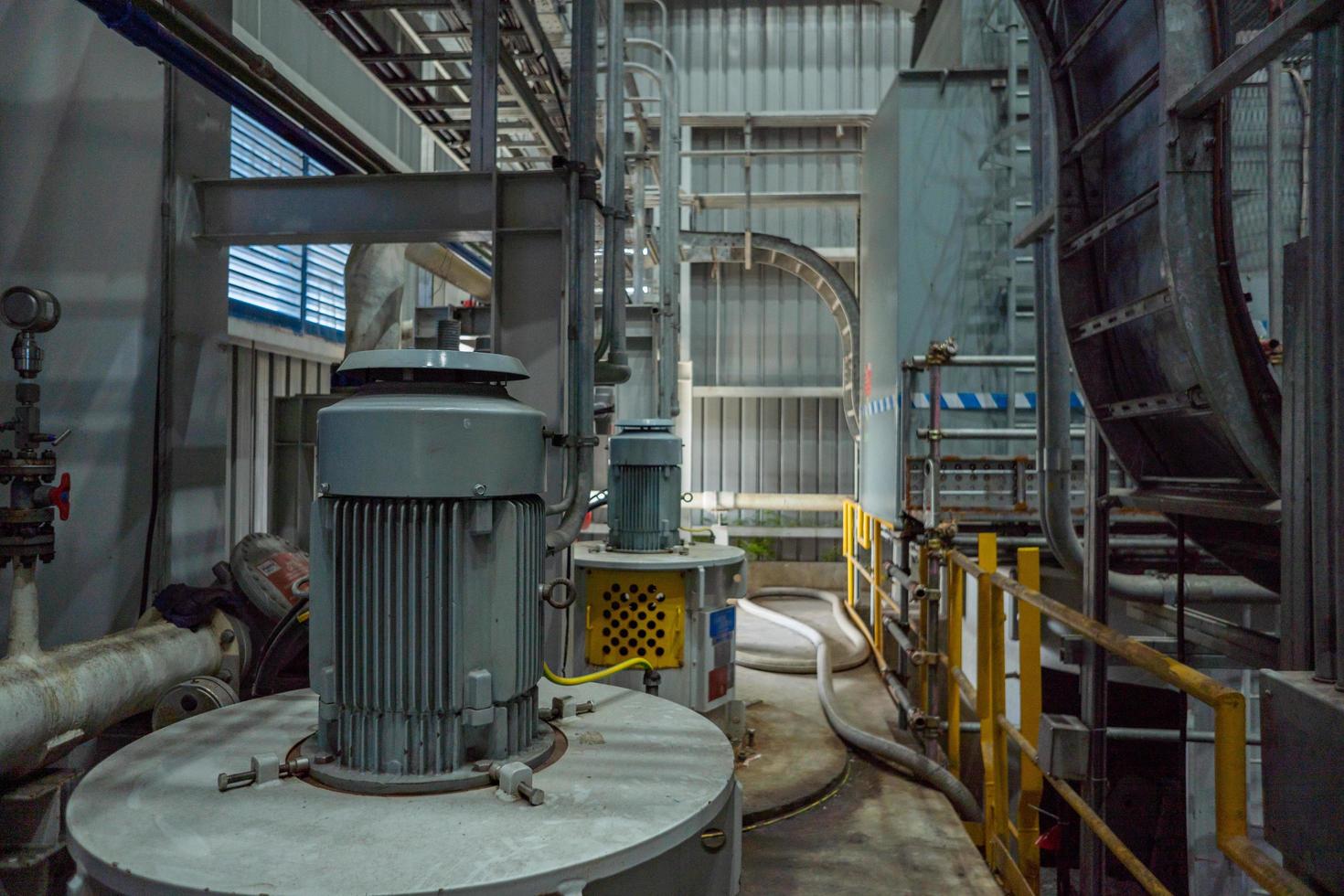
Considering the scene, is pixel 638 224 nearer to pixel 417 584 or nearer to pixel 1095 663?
pixel 1095 663

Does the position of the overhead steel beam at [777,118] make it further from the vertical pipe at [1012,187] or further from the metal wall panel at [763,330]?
the vertical pipe at [1012,187]

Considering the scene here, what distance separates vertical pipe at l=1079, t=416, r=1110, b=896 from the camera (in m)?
2.91

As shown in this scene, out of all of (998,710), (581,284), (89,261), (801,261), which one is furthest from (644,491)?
(801,261)

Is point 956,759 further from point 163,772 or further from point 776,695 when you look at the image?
point 163,772

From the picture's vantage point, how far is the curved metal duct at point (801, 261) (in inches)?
380

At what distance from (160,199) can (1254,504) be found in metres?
4.04

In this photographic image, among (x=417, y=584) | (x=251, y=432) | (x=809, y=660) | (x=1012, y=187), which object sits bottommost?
(x=809, y=660)

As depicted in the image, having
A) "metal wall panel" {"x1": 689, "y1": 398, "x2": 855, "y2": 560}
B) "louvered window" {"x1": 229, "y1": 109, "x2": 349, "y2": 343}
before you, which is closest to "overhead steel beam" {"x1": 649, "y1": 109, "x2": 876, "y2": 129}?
"metal wall panel" {"x1": 689, "y1": 398, "x2": 855, "y2": 560}

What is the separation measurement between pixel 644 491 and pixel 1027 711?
2348 millimetres

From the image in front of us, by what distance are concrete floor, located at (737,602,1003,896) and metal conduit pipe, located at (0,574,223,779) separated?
2264mm

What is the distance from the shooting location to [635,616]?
428 centimetres

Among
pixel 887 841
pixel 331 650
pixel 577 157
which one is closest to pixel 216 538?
pixel 577 157

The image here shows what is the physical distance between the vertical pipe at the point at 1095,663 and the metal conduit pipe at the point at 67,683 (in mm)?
3213

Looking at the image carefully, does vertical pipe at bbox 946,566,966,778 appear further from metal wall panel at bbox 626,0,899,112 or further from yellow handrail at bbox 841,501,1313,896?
metal wall panel at bbox 626,0,899,112
